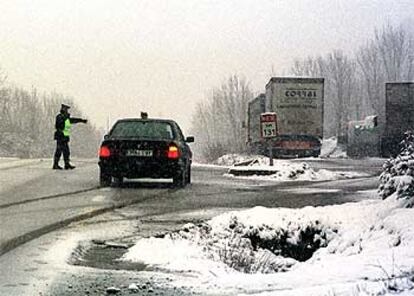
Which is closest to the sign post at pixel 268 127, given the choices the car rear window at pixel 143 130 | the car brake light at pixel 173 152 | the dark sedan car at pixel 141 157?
the car rear window at pixel 143 130

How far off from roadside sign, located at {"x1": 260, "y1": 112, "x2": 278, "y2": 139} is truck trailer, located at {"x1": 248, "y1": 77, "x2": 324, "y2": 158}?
15.0 m

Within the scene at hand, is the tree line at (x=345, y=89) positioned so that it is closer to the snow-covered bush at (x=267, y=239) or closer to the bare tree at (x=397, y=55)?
the bare tree at (x=397, y=55)

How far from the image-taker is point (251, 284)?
5199 millimetres

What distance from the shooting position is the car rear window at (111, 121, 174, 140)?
14.4 meters

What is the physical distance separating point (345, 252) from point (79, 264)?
2.58 m

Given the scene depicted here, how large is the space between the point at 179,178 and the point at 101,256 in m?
7.44

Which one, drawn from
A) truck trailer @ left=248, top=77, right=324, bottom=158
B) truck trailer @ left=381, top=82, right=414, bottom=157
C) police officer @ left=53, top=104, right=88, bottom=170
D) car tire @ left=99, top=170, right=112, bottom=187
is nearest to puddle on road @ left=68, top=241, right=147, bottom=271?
car tire @ left=99, top=170, right=112, bottom=187

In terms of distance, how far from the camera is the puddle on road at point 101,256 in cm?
619

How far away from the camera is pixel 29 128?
84250mm

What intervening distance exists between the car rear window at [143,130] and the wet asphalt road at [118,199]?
3.40ft

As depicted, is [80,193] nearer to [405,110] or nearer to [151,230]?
[151,230]

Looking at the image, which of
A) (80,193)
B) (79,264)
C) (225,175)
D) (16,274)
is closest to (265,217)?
(79,264)

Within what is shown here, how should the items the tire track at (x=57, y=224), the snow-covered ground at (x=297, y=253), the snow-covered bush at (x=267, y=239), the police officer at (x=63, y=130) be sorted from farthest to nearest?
1. the police officer at (x=63, y=130)
2. the snow-covered bush at (x=267, y=239)
3. the tire track at (x=57, y=224)
4. the snow-covered ground at (x=297, y=253)

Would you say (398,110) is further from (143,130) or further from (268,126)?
(143,130)
